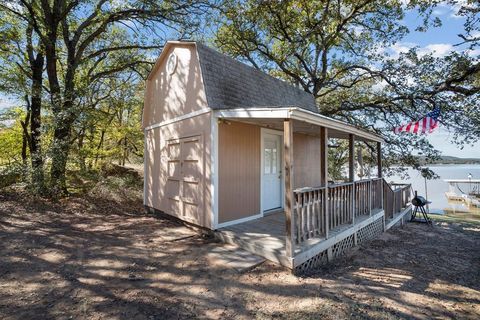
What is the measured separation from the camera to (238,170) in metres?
5.84

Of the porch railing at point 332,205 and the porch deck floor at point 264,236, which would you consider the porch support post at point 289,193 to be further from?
the porch deck floor at point 264,236

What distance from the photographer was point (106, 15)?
30.9 feet

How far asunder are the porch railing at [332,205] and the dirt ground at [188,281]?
0.69 meters

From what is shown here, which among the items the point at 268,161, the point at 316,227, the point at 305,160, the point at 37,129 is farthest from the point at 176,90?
the point at 37,129

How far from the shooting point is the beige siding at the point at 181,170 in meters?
5.47

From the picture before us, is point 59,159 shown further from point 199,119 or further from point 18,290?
point 18,290

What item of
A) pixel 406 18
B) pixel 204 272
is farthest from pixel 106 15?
pixel 406 18

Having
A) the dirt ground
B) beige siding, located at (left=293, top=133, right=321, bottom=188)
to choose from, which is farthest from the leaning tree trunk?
beige siding, located at (left=293, top=133, right=321, bottom=188)

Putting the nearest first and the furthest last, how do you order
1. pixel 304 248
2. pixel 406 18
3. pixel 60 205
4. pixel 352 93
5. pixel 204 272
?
pixel 204 272, pixel 304 248, pixel 60 205, pixel 406 18, pixel 352 93

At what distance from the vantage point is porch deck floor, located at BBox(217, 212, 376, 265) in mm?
4277

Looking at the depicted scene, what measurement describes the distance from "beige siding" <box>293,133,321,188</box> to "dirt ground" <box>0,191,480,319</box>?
2699 mm

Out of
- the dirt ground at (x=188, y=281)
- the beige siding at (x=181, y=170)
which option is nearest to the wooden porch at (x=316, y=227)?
the dirt ground at (x=188, y=281)

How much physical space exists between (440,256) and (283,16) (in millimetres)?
10834

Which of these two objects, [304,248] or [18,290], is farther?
[304,248]
